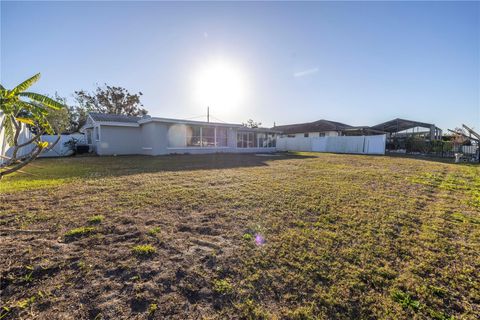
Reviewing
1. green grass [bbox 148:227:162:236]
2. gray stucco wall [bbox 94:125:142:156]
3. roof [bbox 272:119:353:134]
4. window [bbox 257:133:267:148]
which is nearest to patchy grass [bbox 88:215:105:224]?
green grass [bbox 148:227:162:236]

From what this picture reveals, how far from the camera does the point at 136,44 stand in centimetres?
1078

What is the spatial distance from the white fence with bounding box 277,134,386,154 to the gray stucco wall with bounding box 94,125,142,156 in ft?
62.0

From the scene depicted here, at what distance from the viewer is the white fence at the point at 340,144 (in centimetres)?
2073

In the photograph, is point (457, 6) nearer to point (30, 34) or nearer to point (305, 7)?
point (305, 7)

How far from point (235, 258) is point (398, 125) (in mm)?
32106

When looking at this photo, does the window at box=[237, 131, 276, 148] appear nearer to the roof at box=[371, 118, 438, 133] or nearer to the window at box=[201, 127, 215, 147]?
the window at box=[201, 127, 215, 147]

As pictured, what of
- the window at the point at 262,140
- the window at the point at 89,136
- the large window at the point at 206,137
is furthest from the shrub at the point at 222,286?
the window at the point at 89,136

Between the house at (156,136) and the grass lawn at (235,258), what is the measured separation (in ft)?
34.7

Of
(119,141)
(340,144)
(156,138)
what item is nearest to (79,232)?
(156,138)

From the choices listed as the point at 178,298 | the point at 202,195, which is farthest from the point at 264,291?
the point at 202,195

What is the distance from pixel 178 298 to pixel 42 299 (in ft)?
3.84

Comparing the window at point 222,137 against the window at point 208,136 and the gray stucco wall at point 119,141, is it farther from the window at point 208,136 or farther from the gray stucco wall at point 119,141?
the gray stucco wall at point 119,141

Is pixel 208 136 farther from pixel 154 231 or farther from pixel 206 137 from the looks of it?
pixel 154 231

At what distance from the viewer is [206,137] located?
57.0 ft
